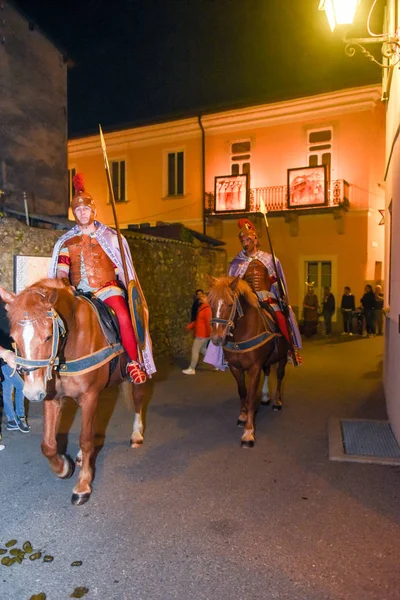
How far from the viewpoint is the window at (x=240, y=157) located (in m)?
21.1

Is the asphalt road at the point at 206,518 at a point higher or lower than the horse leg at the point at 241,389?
lower

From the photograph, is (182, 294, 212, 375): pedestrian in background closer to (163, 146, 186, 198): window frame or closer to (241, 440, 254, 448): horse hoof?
(241, 440, 254, 448): horse hoof

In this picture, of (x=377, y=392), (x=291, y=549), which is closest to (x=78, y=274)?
(x=291, y=549)

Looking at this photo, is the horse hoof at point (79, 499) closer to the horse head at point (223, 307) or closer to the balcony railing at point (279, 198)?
the horse head at point (223, 307)

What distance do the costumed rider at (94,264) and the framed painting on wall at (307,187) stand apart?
602 inches

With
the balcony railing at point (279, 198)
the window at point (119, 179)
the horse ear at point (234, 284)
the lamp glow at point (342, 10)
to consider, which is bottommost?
the horse ear at point (234, 284)

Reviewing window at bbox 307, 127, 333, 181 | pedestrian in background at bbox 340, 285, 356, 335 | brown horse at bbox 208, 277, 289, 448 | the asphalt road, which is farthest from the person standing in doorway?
brown horse at bbox 208, 277, 289, 448

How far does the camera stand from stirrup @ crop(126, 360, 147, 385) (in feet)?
15.1

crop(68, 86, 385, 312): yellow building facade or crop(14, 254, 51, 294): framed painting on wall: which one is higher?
crop(68, 86, 385, 312): yellow building facade

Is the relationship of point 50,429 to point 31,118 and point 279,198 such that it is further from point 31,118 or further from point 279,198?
point 279,198

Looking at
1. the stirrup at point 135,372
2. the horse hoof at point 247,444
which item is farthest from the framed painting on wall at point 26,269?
Answer: the horse hoof at point 247,444

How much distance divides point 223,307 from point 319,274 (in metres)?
15.4

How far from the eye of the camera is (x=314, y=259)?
Answer: 19.6 meters

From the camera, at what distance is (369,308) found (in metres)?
16.3
